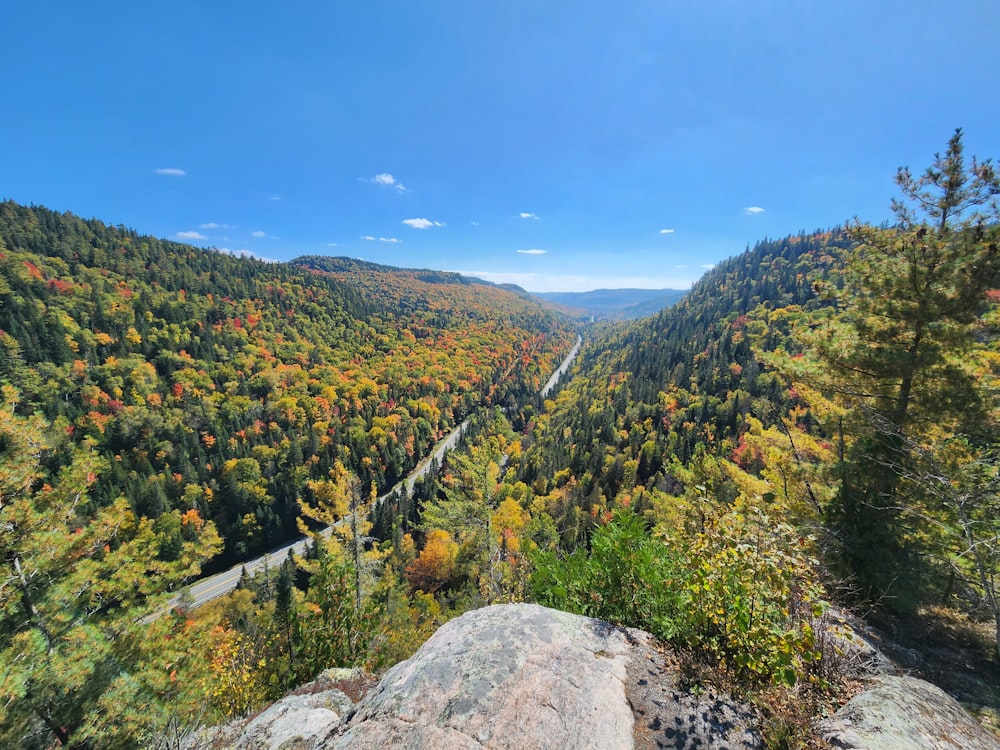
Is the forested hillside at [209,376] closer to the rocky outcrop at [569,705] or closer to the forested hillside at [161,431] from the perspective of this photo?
the forested hillside at [161,431]

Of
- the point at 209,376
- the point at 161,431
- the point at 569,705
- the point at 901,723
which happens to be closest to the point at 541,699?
the point at 569,705

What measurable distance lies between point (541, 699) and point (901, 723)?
356 centimetres

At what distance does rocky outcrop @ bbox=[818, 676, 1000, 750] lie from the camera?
3480 millimetres

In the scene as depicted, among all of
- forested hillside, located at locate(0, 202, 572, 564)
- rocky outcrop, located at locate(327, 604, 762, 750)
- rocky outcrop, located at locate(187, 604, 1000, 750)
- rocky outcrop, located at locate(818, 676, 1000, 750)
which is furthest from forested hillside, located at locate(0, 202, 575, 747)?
rocky outcrop, located at locate(818, 676, 1000, 750)

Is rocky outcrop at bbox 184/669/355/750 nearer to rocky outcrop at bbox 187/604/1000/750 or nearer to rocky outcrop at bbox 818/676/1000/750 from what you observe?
rocky outcrop at bbox 187/604/1000/750

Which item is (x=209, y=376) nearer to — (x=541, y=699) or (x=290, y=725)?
(x=290, y=725)

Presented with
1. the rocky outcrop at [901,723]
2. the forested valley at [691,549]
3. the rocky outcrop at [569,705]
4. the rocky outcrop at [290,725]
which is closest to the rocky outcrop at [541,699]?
the rocky outcrop at [569,705]

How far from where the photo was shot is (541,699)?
4.16 m

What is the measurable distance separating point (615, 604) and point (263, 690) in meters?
10.4

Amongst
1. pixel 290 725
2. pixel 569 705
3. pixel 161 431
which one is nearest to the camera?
pixel 569 705

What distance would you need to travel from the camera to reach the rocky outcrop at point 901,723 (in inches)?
137

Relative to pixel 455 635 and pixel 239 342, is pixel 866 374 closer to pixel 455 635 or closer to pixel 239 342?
pixel 455 635

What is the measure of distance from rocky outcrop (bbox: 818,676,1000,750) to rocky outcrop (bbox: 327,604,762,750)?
0.81m

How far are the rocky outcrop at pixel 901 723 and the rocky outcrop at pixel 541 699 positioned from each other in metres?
0.81
